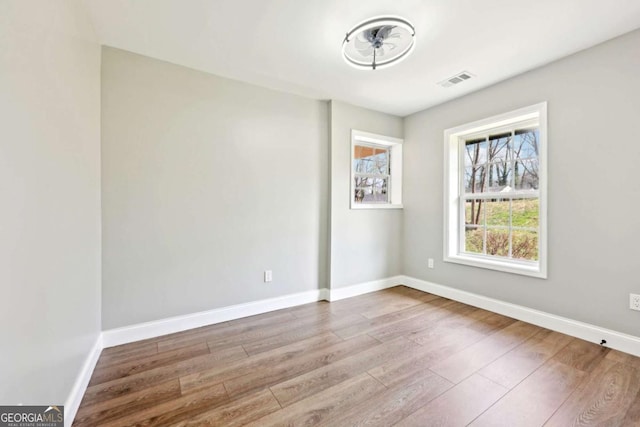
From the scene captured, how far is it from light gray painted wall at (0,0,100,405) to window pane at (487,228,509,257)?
3.80 metres

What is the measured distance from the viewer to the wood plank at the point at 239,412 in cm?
141

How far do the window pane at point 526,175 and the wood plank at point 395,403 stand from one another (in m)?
2.22

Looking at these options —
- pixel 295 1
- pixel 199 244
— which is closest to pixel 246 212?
pixel 199 244

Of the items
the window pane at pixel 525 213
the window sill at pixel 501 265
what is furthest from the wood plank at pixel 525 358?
the window pane at pixel 525 213

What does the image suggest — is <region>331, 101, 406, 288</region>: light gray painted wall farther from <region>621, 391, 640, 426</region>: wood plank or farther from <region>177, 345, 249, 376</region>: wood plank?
<region>621, 391, 640, 426</region>: wood plank

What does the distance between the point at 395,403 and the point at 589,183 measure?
2.45m

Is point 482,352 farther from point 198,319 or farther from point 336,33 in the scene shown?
point 336,33

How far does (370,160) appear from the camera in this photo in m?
3.82

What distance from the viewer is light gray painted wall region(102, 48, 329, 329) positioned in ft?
7.26

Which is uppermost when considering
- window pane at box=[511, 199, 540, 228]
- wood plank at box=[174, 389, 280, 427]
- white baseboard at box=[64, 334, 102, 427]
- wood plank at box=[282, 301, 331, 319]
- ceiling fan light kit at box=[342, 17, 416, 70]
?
ceiling fan light kit at box=[342, 17, 416, 70]

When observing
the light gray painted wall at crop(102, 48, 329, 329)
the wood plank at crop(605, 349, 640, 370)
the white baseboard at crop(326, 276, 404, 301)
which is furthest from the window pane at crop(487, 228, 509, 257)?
the light gray painted wall at crop(102, 48, 329, 329)

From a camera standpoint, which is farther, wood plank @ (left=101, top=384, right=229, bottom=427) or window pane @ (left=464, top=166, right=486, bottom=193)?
window pane @ (left=464, top=166, right=486, bottom=193)

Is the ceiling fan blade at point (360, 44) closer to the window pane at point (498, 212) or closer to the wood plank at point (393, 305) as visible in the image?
the window pane at point (498, 212)

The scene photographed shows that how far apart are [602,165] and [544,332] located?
1.55 meters
